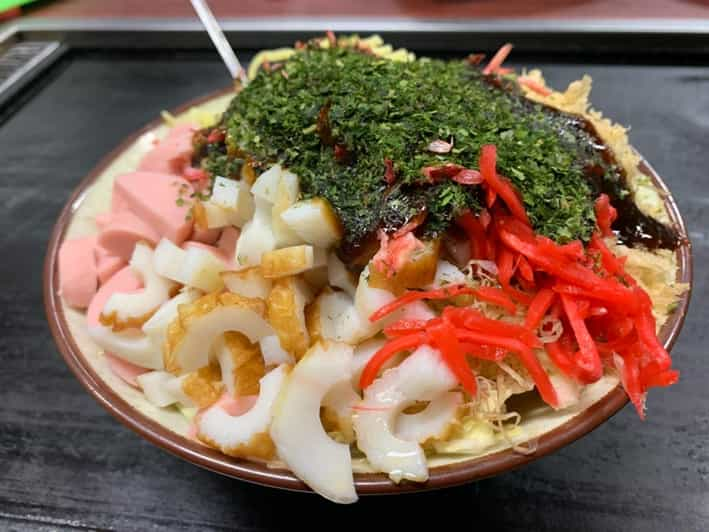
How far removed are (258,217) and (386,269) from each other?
0.41 meters

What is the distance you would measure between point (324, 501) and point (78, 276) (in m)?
0.95

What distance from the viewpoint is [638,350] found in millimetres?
1324

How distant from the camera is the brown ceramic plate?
1.26 meters

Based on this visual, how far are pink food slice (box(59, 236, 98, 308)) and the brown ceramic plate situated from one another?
0.17ft

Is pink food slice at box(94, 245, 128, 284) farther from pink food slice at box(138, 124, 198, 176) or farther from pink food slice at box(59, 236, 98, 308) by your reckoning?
pink food slice at box(138, 124, 198, 176)

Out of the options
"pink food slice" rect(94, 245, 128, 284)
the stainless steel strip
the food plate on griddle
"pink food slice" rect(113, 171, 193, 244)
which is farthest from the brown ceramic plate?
the stainless steel strip

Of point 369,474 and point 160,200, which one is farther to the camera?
point 160,200

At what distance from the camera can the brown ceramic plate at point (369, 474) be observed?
1.26 meters

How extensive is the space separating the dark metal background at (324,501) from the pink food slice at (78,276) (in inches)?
18.6

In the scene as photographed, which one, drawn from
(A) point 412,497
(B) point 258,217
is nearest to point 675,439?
(A) point 412,497

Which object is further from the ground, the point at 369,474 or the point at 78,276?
the point at 78,276

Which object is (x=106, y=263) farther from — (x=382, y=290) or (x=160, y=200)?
(x=382, y=290)

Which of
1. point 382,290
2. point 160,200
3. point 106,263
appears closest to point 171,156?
point 160,200

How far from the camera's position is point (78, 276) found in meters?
1.77
